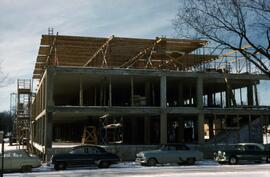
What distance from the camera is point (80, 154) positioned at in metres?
26.0

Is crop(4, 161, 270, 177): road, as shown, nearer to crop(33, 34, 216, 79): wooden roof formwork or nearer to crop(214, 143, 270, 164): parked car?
crop(214, 143, 270, 164): parked car

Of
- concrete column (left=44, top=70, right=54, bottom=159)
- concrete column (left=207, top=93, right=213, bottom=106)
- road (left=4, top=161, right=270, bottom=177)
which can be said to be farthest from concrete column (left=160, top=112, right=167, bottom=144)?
concrete column (left=207, top=93, right=213, bottom=106)

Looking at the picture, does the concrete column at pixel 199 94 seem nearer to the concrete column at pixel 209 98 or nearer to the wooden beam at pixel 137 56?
the wooden beam at pixel 137 56

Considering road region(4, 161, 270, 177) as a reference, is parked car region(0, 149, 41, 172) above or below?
above

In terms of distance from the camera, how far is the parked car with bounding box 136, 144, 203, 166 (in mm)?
27406

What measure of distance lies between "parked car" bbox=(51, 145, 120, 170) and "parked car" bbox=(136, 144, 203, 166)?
194 cm

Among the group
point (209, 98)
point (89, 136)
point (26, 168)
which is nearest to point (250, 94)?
point (209, 98)

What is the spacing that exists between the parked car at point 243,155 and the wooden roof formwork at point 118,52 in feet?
27.2

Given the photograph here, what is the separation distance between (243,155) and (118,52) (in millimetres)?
14890

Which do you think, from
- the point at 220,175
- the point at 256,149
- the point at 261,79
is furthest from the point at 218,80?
the point at 220,175

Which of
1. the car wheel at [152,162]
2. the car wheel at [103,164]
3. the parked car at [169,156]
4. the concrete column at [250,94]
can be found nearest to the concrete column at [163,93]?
the parked car at [169,156]

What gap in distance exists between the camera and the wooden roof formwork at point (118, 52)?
35094 millimetres

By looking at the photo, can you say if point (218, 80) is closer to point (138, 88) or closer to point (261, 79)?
point (261, 79)

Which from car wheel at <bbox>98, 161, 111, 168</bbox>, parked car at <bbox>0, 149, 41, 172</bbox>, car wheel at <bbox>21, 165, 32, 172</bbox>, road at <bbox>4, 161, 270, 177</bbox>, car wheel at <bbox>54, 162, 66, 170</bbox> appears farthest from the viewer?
car wheel at <bbox>98, 161, 111, 168</bbox>
